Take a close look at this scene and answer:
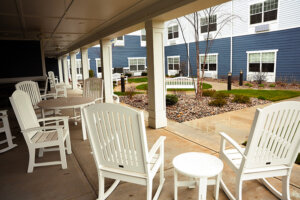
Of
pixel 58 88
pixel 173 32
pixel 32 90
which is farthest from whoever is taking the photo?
pixel 173 32

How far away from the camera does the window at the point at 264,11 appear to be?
1105 centimetres

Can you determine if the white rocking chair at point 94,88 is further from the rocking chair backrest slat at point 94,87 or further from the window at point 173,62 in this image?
the window at point 173,62

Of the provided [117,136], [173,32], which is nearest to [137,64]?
[173,32]

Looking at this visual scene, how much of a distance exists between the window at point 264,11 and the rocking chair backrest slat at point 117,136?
12.2m

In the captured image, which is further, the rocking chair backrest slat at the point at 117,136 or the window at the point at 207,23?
the window at the point at 207,23

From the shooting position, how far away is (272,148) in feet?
6.63

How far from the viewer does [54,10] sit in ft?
14.3

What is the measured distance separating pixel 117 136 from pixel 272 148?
58.5 inches

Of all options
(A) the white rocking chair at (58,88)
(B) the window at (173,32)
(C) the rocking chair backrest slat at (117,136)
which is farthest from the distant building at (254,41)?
(C) the rocking chair backrest slat at (117,136)

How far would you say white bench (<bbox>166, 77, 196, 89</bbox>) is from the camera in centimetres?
835

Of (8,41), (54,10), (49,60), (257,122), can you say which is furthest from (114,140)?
(49,60)

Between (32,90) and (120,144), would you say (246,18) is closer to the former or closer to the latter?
(32,90)

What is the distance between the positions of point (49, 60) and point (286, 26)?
19112mm

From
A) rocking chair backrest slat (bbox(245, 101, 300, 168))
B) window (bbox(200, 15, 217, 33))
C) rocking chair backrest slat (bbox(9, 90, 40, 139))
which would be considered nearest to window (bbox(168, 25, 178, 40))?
window (bbox(200, 15, 217, 33))
